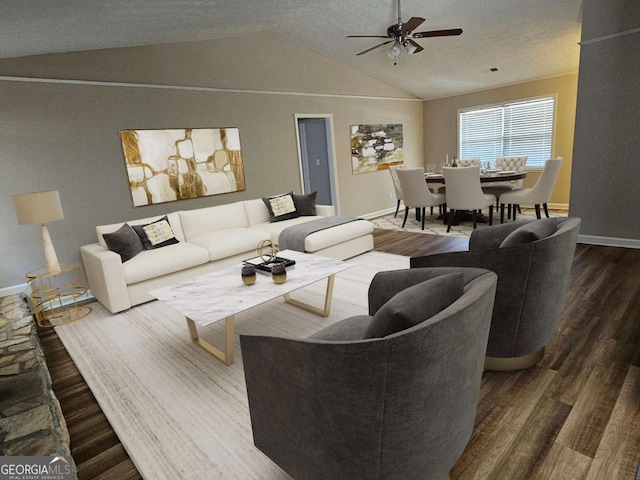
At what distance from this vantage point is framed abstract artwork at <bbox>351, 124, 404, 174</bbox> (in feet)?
22.9

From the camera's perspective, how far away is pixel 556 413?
180 centimetres

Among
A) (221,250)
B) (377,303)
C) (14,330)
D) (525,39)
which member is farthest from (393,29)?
(14,330)

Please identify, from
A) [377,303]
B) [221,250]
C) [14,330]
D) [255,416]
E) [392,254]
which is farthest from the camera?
[392,254]

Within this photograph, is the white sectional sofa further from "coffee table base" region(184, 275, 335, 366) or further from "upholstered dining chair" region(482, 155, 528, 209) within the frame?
"upholstered dining chair" region(482, 155, 528, 209)

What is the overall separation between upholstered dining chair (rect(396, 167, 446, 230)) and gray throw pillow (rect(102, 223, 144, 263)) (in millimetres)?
4032

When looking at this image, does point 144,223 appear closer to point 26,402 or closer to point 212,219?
point 212,219

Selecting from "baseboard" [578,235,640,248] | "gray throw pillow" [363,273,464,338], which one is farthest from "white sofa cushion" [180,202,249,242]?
"baseboard" [578,235,640,248]

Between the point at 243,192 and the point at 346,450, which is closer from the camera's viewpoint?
the point at 346,450

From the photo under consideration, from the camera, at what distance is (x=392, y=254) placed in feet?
15.4

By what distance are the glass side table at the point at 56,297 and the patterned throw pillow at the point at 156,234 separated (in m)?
0.65

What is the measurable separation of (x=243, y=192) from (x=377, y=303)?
13.1ft

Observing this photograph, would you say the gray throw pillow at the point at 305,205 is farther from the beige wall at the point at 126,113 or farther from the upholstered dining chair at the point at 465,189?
the upholstered dining chair at the point at 465,189

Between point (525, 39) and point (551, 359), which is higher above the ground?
point (525, 39)

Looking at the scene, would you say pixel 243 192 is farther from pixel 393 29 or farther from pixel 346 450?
pixel 346 450
